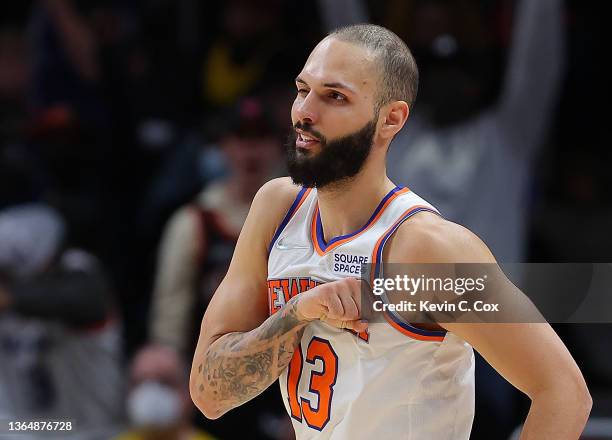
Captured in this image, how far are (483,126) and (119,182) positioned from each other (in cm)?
237

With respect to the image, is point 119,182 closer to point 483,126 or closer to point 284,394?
point 483,126

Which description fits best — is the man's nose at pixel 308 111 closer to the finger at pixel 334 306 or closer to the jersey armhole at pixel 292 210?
the jersey armhole at pixel 292 210

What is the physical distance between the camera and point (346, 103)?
298cm

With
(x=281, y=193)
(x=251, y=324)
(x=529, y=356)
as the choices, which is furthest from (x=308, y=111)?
(x=529, y=356)

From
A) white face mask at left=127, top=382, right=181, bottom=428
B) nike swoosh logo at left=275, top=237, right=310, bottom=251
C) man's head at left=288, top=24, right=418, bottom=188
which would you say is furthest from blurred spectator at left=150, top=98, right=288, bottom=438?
man's head at left=288, top=24, right=418, bottom=188

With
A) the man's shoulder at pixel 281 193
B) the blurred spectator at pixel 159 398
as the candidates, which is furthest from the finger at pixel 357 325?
the blurred spectator at pixel 159 398

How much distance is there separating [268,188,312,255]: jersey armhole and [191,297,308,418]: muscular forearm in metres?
0.32

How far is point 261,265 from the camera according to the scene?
3.28m

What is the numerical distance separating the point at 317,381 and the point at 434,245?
1.72 ft

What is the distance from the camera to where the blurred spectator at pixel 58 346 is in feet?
18.2

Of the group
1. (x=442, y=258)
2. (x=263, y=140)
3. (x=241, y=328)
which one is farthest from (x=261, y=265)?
(x=263, y=140)

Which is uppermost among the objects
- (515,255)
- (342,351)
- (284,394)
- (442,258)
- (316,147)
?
(316,147)

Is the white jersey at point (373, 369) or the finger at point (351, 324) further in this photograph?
the white jersey at point (373, 369)

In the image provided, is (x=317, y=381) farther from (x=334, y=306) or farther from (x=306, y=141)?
(x=306, y=141)
